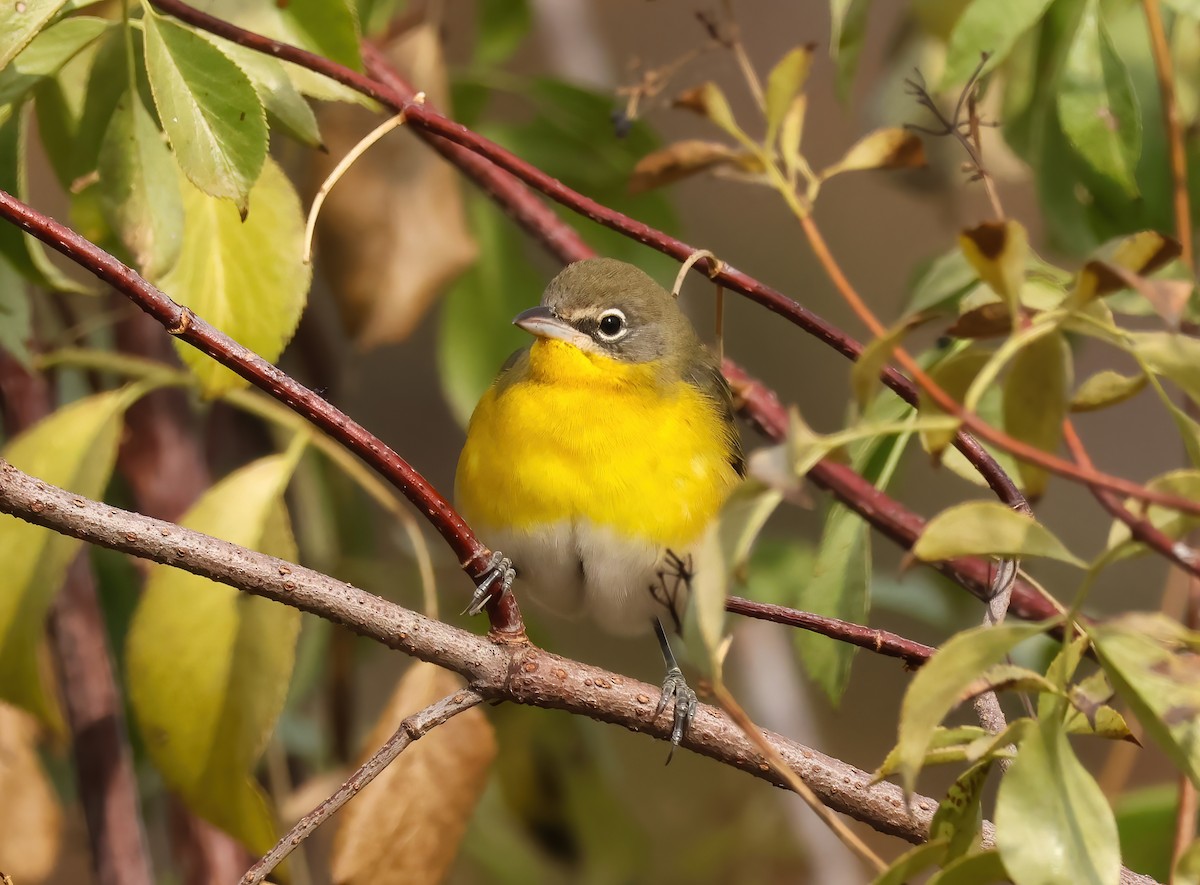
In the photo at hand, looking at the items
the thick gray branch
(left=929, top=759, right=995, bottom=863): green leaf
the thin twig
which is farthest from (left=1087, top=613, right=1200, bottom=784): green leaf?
the thin twig

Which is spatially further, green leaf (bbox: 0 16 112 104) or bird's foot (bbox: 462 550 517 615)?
bird's foot (bbox: 462 550 517 615)

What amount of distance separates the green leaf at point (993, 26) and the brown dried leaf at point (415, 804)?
102 centimetres

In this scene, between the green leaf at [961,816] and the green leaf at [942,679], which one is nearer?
the green leaf at [942,679]

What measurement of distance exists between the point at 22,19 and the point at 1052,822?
112cm

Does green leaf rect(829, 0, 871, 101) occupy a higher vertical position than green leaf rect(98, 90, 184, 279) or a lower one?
higher

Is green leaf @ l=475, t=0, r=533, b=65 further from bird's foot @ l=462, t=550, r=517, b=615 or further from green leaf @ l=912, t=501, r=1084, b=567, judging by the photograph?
green leaf @ l=912, t=501, r=1084, b=567

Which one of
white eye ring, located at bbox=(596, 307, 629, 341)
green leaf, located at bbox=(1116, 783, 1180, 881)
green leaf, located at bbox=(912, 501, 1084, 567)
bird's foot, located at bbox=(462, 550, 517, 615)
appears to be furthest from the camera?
white eye ring, located at bbox=(596, 307, 629, 341)

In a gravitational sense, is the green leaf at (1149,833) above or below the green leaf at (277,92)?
below

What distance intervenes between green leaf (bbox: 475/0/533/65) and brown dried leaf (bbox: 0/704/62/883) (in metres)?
1.45

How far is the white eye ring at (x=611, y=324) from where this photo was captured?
2426 millimetres

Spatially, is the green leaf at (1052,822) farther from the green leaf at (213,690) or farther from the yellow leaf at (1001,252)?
the green leaf at (213,690)

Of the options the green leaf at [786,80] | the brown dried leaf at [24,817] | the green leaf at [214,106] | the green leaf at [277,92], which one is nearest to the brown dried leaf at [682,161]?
the green leaf at [786,80]

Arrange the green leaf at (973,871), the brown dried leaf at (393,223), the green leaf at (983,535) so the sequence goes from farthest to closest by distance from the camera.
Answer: the brown dried leaf at (393,223), the green leaf at (973,871), the green leaf at (983,535)

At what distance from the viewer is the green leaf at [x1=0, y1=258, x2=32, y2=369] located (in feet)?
5.44
